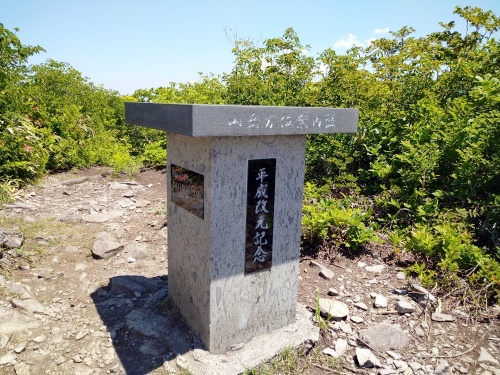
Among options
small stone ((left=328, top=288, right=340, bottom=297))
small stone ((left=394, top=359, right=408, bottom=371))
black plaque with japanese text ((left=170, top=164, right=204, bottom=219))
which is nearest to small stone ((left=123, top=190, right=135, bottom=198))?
black plaque with japanese text ((left=170, top=164, right=204, bottom=219))

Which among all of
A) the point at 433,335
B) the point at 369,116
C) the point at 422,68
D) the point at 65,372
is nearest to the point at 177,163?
the point at 65,372

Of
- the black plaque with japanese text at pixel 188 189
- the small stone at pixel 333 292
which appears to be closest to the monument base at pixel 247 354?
the small stone at pixel 333 292

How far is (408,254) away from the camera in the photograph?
423cm

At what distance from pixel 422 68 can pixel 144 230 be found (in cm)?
517

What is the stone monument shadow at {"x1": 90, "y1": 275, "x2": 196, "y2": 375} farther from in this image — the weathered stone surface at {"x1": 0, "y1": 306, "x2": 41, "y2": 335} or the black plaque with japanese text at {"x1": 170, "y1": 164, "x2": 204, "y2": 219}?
the black plaque with japanese text at {"x1": 170, "y1": 164, "x2": 204, "y2": 219}

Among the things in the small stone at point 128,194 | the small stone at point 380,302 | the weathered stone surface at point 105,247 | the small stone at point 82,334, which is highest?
the small stone at point 128,194

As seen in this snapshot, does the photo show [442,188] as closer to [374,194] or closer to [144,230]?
[374,194]

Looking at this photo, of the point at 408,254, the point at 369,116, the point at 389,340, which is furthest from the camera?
the point at 369,116

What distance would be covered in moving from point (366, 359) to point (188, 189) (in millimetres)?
1983

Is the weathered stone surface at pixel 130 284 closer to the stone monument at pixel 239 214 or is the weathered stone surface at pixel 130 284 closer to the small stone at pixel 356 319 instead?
the stone monument at pixel 239 214

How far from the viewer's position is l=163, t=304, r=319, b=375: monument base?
2.61 m

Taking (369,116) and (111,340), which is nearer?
(111,340)

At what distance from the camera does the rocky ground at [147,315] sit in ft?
9.24

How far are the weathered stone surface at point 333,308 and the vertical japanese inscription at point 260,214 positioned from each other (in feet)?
2.98
